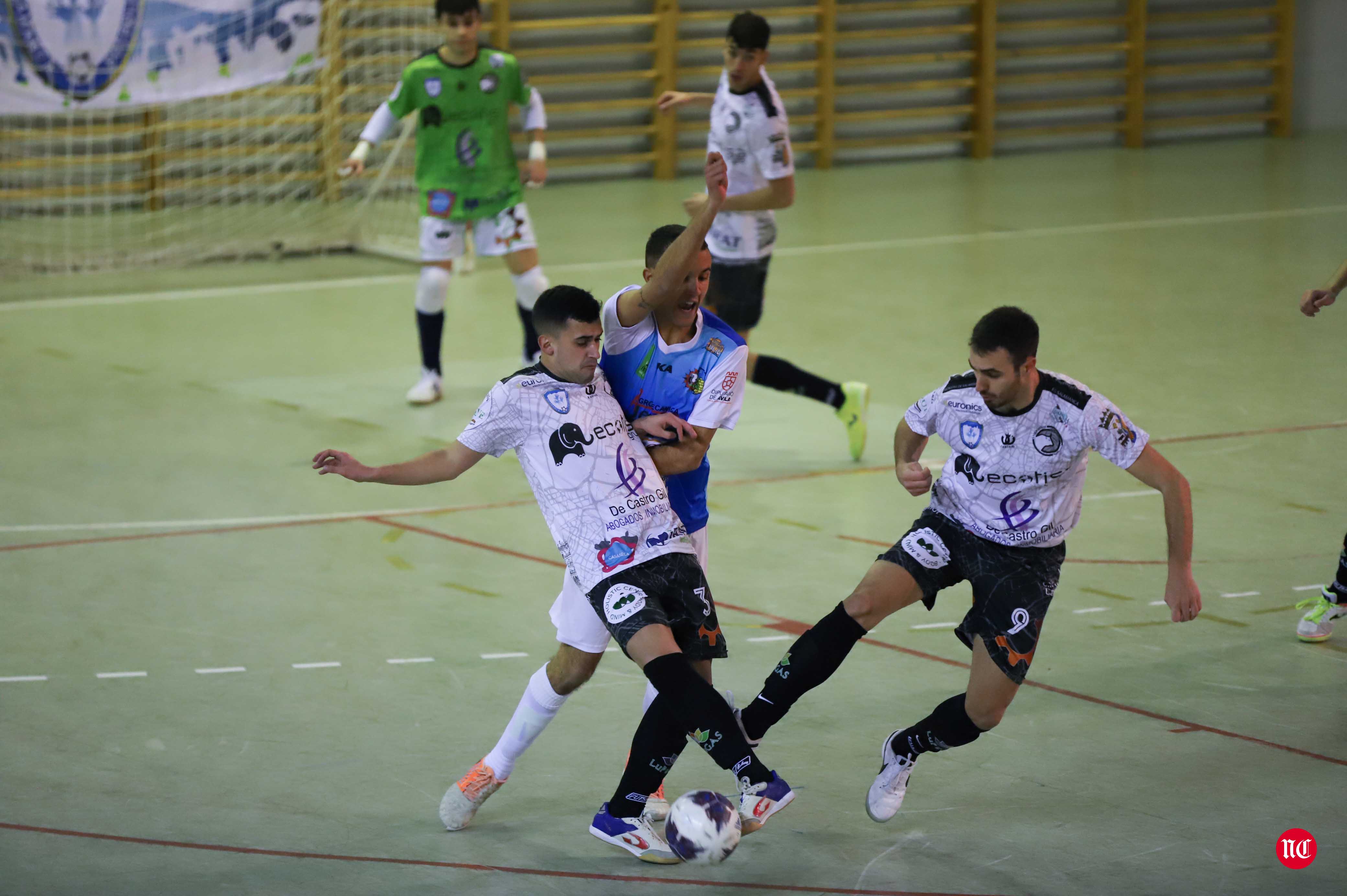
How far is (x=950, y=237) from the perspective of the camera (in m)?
13.2

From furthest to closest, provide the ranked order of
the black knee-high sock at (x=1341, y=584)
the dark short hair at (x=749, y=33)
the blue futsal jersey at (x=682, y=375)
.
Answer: the dark short hair at (x=749, y=33)
the black knee-high sock at (x=1341, y=584)
the blue futsal jersey at (x=682, y=375)

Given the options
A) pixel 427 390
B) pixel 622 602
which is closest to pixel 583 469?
pixel 622 602

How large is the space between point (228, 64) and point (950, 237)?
19.1ft

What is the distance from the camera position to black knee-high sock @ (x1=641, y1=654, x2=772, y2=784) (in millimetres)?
3479

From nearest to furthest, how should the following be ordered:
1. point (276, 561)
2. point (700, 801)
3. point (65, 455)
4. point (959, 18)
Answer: point (700, 801) < point (276, 561) < point (65, 455) < point (959, 18)

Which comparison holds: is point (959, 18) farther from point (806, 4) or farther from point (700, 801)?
point (700, 801)

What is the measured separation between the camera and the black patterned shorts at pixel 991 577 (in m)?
3.87

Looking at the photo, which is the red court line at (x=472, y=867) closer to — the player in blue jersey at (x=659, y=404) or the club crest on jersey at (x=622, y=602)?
the player in blue jersey at (x=659, y=404)

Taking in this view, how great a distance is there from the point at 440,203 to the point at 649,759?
5.24 meters

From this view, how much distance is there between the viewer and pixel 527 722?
387 cm

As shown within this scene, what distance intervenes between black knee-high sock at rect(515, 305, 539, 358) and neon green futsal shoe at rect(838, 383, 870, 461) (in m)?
1.86

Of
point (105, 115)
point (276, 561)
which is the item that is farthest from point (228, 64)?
point (276, 561)

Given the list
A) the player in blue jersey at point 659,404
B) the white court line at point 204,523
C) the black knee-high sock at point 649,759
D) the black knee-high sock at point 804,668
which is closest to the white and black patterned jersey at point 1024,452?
the black knee-high sock at point 804,668

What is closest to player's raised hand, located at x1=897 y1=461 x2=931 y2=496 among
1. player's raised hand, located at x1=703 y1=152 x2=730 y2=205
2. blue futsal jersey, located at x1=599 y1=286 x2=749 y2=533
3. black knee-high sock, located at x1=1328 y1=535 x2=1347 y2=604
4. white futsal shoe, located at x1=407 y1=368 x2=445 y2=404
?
blue futsal jersey, located at x1=599 y1=286 x2=749 y2=533
